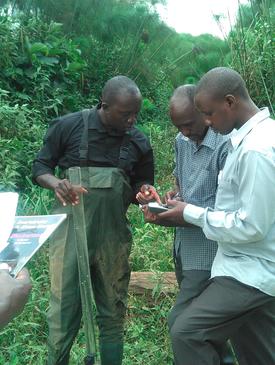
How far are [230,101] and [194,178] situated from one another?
59 centimetres

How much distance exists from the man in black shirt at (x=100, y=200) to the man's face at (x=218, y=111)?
27.1 inches

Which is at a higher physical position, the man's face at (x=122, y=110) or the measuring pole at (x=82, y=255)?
the man's face at (x=122, y=110)

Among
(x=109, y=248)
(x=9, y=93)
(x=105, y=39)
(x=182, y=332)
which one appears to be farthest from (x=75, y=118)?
(x=105, y=39)

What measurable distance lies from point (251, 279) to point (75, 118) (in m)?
1.38

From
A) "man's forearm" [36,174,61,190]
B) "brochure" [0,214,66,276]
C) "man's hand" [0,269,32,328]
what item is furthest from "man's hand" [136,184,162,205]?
"man's hand" [0,269,32,328]

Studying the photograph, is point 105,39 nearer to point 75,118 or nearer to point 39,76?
point 39,76

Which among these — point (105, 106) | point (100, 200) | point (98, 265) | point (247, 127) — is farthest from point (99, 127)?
point (247, 127)

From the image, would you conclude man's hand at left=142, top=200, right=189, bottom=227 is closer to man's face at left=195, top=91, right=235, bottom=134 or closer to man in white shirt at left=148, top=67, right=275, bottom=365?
man in white shirt at left=148, top=67, right=275, bottom=365

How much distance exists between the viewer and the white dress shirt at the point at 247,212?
2.28m

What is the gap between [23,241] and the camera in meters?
1.82

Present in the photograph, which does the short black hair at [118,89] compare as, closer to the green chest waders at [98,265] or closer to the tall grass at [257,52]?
the green chest waders at [98,265]

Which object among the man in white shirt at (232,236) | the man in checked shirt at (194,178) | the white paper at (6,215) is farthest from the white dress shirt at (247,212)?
the white paper at (6,215)

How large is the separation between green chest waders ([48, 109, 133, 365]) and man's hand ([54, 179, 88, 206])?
16cm

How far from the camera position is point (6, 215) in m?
1.87
